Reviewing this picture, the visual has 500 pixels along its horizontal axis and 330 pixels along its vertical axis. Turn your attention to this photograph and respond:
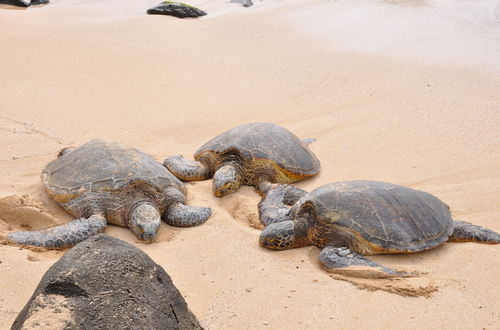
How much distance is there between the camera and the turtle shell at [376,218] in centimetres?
438

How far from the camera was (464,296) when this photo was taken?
3764 millimetres

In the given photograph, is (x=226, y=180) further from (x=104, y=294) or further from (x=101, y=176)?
(x=104, y=294)

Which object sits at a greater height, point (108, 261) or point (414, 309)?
point (108, 261)

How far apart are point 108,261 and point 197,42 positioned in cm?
914

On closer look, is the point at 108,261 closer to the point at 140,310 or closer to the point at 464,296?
the point at 140,310

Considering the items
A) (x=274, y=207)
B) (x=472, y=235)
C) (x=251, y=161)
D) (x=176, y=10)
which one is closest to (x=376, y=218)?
(x=472, y=235)

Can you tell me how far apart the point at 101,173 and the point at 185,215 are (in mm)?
914

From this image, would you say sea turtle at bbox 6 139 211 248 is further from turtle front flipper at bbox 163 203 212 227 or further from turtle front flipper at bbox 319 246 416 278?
turtle front flipper at bbox 319 246 416 278

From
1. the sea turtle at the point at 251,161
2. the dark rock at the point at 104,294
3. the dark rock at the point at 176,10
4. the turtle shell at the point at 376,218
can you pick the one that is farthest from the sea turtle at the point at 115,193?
the dark rock at the point at 176,10

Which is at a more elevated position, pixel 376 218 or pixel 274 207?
pixel 376 218

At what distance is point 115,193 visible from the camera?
4973mm

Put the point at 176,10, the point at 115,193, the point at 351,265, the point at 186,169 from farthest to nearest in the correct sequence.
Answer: the point at 176,10
the point at 186,169
the point at 115,193
the point at 351,265

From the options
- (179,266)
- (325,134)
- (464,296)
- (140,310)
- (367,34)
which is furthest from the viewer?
(367,34)

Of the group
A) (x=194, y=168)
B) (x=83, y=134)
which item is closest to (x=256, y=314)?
(x=194, y=168)
